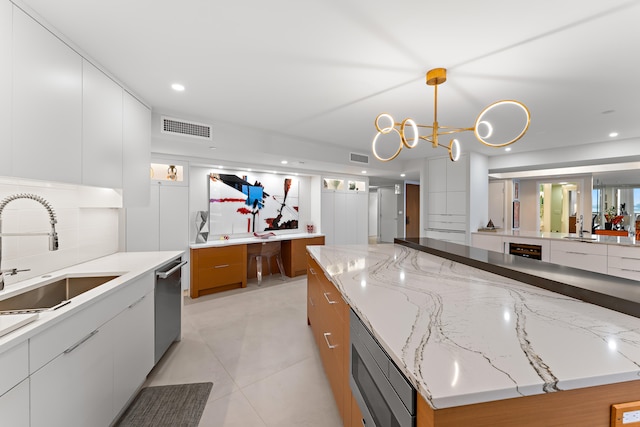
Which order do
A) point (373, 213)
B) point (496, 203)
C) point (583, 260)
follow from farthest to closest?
1. point (373, 213)
2. point (496, 203)
3. point (583, 260)

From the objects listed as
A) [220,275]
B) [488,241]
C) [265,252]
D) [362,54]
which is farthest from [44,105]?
[488,241]

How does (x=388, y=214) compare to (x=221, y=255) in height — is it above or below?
above

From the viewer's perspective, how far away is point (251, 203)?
201 inches

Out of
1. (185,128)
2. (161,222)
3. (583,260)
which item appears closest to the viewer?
(185,128)

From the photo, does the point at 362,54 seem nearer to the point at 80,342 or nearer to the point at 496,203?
the point at 80,342

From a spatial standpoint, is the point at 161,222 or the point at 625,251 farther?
the point at 161,222

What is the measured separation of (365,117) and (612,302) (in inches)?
108

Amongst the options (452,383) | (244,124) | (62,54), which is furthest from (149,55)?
(452,383)

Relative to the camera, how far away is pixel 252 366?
2303mm

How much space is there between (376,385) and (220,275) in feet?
12.4

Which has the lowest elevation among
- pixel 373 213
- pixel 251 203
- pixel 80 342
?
pixel 80 342

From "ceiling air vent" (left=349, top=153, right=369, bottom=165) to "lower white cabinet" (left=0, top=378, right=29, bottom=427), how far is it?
15.3ft

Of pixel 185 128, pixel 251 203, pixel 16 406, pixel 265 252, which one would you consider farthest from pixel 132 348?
pixel 251 203

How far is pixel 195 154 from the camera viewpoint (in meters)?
4.04
